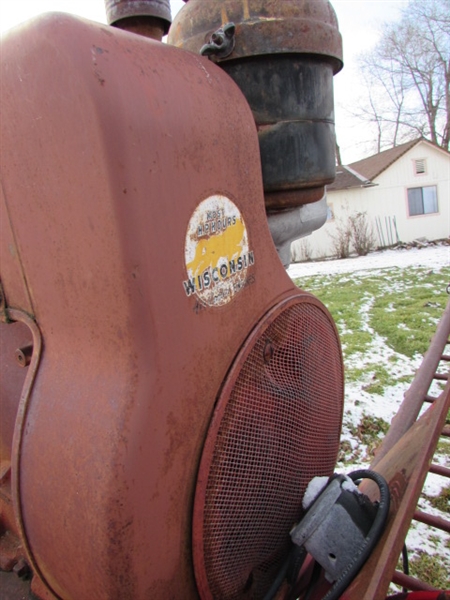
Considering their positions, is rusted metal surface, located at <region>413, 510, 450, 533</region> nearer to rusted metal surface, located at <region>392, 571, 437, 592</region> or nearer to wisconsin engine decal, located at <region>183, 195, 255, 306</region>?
rusted metal surface, located at <region>392, 571, 437, 592</region>

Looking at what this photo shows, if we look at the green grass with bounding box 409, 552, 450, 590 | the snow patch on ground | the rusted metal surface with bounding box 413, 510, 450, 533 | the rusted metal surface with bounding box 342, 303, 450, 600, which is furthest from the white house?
the rusted metal surface with bounding box 413, 510, 450, 533

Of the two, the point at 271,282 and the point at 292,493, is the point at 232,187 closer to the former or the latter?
the point at 271,282

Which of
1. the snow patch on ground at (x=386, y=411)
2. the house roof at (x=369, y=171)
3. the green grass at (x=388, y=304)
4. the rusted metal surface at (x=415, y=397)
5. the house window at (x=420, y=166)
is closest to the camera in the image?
the rusted metal surface at (x=415, y=397)

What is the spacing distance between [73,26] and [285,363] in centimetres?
81

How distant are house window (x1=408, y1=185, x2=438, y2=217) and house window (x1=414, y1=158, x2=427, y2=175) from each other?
740mm

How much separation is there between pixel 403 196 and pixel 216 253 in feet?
75.2

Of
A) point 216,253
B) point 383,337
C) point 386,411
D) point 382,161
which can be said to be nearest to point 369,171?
point 382,161

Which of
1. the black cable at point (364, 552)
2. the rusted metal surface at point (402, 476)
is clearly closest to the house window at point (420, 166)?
the rusted metal surface at point (402, 476)

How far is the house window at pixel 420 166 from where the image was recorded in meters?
22.1

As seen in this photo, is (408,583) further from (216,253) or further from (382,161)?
(382,161)

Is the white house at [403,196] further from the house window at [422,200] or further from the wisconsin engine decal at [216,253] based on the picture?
the wisconsin engine decal at [216,253]

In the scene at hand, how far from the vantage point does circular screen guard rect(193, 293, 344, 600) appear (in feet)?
3.27

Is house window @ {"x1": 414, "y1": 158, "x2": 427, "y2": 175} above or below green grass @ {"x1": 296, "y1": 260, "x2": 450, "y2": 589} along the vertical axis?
above

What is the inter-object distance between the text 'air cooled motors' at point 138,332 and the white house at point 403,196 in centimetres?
2082
